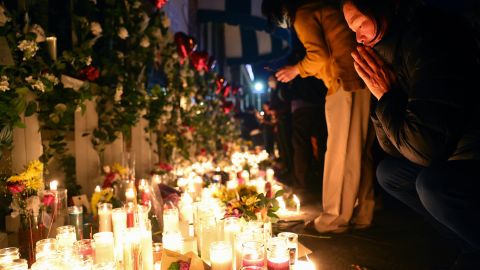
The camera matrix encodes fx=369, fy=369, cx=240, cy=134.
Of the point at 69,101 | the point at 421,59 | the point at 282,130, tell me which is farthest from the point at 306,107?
the point at 421,59

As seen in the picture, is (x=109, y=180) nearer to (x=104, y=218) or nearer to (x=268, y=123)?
(x=104, y=218)

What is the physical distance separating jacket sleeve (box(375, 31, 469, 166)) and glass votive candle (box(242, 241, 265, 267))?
870 millimetres

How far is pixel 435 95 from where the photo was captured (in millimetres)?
1692

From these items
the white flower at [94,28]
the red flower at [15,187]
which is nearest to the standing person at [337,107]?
the white flower at [94,28]

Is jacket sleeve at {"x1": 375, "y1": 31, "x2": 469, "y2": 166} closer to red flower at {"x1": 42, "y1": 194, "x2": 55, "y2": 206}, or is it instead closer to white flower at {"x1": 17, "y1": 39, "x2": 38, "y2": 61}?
red flower at {"x1": 42, "y1": 194, "x2": 55, "y2": 206}

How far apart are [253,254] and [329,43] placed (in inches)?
80.4

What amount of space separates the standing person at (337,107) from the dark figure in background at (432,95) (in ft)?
3.15

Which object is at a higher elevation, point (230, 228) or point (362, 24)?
point (362, 24)

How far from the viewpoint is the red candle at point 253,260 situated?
1724mm

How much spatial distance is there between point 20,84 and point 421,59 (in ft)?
9.44

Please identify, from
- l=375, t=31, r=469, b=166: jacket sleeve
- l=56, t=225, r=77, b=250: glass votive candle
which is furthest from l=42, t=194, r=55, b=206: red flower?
l=375, t=31, r=469, b=166: jacket sleeve

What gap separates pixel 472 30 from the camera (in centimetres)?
184

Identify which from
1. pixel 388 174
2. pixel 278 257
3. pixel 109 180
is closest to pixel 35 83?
pixel 109 180

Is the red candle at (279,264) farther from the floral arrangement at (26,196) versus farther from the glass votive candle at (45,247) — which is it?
the floral arrangement at (26,196)
